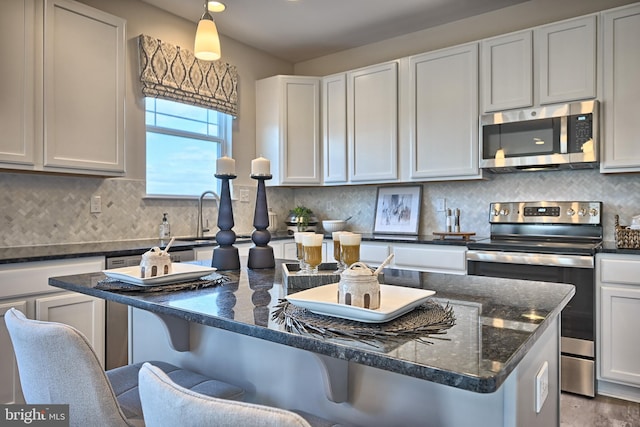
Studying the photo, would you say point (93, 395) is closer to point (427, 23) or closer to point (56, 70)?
point (56, 70)

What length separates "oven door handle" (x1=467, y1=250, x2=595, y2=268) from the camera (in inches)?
99.6

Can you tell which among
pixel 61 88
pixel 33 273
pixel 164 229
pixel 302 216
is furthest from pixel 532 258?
pixel 61 88

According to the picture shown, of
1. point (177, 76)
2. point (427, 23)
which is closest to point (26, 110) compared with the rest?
point (177, 76)

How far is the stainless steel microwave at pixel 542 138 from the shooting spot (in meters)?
2.79

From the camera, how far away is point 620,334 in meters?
2.50

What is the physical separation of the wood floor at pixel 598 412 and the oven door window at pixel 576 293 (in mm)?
375

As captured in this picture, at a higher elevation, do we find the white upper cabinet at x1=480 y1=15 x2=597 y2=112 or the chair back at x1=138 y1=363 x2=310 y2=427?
the white upper cabinet at x1=480 y1=15 x2=597 y2=112

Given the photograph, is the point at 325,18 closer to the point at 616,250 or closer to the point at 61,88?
the point at 61,88

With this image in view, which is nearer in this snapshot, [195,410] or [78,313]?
[195,410]

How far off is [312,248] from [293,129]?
2.88 meters

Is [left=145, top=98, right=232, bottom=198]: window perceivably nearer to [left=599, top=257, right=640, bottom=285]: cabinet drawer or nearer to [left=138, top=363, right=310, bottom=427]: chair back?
[left=138, top=363, right=310, bottom=427]: chair back

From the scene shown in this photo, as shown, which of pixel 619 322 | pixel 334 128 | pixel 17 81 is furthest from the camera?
pixel 334 128

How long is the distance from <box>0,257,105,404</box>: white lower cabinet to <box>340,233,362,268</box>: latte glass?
69.6 inches

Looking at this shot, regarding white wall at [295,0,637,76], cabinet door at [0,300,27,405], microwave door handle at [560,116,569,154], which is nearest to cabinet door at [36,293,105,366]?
cabinet door at [0,300,27,405]
